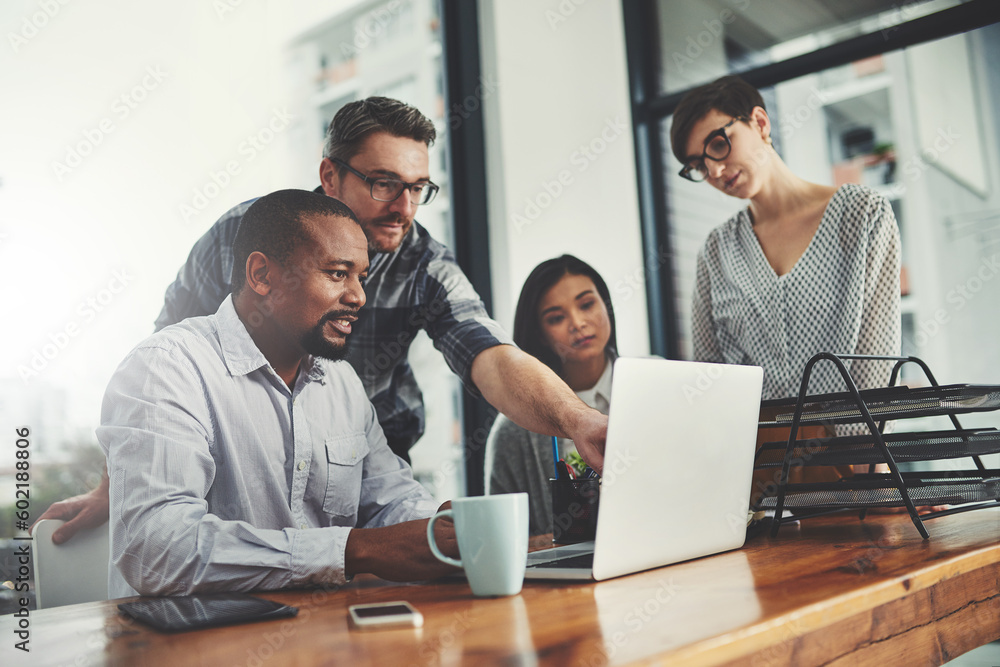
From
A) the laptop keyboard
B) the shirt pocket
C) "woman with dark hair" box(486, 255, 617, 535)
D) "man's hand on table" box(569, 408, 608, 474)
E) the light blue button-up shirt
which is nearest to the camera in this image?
the laptop keyboard

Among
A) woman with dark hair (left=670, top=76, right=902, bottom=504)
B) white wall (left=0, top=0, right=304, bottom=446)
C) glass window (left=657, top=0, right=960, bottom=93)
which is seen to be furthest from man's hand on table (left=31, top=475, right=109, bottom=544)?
glass window (left=657, top=0, right=960, bottom=93)

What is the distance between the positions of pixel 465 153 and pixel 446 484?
3.75 feet

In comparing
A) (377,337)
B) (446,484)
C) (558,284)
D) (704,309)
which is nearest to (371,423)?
(377,337)

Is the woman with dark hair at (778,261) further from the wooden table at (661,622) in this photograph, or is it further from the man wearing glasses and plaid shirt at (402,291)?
the wooden table at (661,622)

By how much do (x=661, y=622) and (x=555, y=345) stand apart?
1.96 meters

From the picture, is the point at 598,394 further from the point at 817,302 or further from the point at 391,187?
the point at 391,187

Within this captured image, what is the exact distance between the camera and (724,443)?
1169 mm

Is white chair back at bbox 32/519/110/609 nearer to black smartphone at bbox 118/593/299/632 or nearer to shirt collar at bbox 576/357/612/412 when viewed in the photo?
black smartphone at bbox 118/593/299/632

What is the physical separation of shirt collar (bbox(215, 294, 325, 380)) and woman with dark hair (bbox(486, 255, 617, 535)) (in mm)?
985

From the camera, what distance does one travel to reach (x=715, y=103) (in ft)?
8.66

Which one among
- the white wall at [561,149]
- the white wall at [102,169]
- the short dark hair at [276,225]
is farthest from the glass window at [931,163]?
the white wall at [102,169]

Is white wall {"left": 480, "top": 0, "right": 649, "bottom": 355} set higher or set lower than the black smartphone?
higher

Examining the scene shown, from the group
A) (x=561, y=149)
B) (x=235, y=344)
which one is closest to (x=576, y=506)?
(x=235, y=344)

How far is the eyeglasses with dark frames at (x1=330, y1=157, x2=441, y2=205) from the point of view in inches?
79.9
